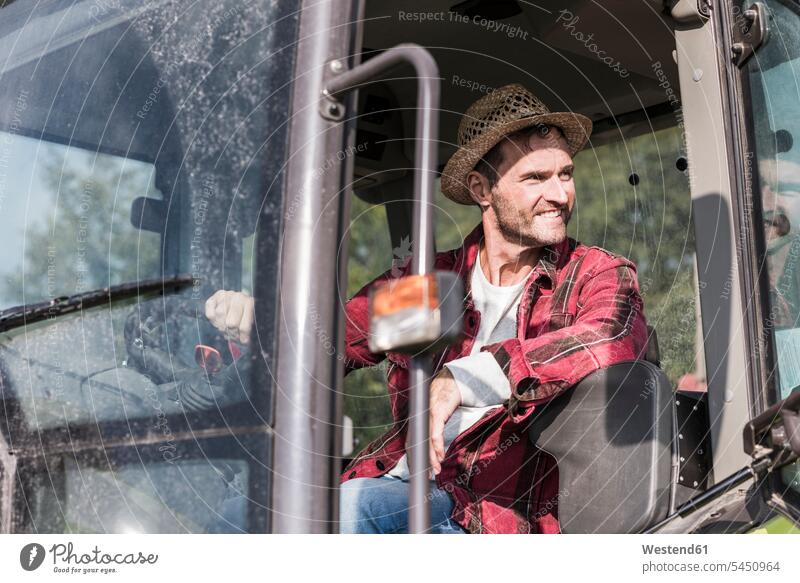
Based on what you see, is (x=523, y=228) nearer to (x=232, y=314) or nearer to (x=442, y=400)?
(x=442, y=400)

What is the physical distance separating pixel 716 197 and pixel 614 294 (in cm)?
30

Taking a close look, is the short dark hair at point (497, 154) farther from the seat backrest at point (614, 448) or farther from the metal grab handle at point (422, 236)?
the metal grab handle at point (422, 236)

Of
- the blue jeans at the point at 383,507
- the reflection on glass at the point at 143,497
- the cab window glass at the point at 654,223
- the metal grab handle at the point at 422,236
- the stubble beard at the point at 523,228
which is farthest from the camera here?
the cab window glass at the point at 654,223

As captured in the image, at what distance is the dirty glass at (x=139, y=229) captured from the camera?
1759 millimetres

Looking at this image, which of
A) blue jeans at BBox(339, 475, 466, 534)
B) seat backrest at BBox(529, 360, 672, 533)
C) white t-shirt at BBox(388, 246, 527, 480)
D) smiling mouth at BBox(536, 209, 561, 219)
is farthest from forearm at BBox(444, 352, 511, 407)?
smiling mouth at BBox(536, 209, 561, 219)

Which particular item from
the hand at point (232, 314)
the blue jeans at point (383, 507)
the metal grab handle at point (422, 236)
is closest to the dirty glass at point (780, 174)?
the blue jeans at point (383, 507)

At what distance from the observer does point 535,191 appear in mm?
2619

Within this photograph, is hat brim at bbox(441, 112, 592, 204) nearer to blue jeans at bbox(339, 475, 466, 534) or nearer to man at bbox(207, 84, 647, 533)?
man at bbox(207, 84, 647, 533)

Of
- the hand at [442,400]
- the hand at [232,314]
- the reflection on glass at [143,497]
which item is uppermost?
the hand at [232,314]

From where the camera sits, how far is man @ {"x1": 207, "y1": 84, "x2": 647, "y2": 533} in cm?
206

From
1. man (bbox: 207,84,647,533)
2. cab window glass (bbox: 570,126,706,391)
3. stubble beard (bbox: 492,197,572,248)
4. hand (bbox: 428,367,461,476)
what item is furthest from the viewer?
cab window glass (bbox: 570,126,706,391)

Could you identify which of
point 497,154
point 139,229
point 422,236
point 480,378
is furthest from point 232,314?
point 497,154

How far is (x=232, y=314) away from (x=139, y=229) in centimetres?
26

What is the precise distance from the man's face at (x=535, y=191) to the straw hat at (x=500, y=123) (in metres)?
0.05
